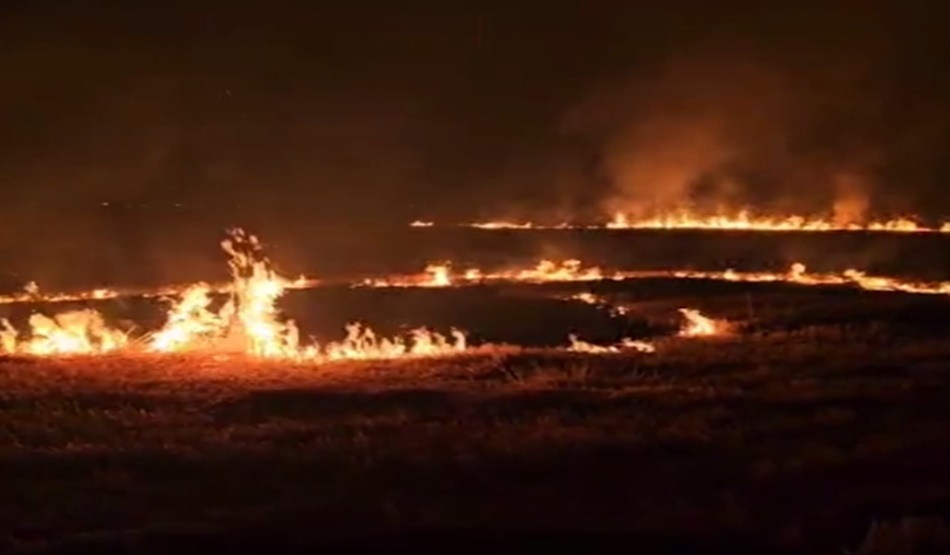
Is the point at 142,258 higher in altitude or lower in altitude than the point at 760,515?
higher

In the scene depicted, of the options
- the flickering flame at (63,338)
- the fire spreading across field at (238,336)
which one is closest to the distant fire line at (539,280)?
the fire spreading across field at (238,336)

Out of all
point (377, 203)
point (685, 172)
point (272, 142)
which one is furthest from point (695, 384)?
point (272, 142)

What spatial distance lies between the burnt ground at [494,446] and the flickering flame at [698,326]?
1205 mm

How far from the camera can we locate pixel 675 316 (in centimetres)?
3406

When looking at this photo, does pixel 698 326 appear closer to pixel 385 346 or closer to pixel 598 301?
pixel 598 301

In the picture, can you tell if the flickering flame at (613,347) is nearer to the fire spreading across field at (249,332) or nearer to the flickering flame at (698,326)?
the fire spreading across field at (249,332)

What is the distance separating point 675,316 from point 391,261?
1960cm

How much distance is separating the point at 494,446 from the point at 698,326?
14161 millimetres

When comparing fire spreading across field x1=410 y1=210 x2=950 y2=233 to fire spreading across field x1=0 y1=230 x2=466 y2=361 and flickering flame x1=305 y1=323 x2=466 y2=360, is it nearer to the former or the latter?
fire spreading across field x1=0 y1=230 x2=466 y2=361

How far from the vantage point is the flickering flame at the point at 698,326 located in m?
31.3

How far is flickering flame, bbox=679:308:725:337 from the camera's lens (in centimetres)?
3128

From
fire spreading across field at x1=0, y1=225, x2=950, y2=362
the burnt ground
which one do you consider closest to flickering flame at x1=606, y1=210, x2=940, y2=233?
fire spreading across field at x1=0, y1=225, x2=950, y2=362

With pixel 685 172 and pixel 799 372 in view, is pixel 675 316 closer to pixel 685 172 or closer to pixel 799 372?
pixel 799 372

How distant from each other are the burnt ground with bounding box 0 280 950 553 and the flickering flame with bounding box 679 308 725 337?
1205mm
